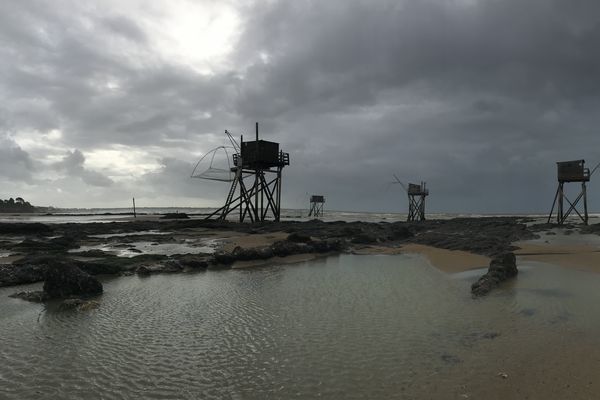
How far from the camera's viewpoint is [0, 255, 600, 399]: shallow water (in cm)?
530

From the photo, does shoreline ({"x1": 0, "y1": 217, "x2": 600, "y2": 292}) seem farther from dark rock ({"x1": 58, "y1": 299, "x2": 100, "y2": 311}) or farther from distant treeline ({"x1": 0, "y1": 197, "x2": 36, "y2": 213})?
distant treeline ({"x1": 0, "y1": 197, "x2": 36, "y2": 213})

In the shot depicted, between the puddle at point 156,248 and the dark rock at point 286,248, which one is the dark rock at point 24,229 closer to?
the puddle at point 156,248

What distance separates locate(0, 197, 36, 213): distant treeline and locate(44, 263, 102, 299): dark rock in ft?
404

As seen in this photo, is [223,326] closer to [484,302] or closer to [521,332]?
[521,332]

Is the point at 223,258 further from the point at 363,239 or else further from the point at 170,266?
the point at 363,239

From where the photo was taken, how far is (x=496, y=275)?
476 inches

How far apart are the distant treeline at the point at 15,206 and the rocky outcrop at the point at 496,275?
425ft

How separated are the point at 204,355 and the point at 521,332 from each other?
18.6 ft

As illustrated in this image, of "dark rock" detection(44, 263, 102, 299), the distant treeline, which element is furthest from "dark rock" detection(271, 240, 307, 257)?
the distant treeline

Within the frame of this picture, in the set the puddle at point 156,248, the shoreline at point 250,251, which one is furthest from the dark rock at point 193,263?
the puddle at point 156,248

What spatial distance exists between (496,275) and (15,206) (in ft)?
451

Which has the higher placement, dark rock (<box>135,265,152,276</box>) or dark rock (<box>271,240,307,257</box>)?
dark rock (<box>271,240,307,257</box>)

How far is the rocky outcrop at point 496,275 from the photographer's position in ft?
36.0

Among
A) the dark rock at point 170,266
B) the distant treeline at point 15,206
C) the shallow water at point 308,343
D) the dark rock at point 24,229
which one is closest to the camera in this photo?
the shallow water at point 308,343
